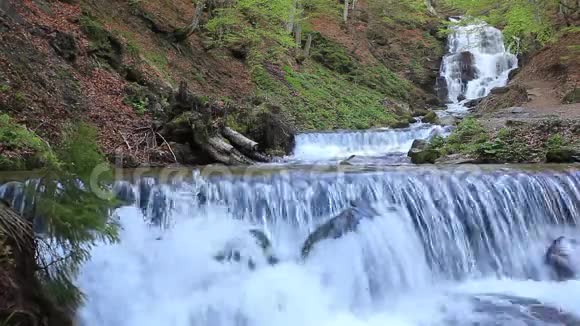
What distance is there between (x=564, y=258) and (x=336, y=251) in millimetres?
3248

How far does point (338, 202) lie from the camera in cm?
720

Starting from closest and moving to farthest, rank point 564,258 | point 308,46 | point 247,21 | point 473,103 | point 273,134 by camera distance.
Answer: point 564,258
point 273,134
point 247,21
point 473,103
point 308,46

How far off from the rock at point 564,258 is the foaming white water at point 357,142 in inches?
291

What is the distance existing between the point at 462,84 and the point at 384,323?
25.7 meters

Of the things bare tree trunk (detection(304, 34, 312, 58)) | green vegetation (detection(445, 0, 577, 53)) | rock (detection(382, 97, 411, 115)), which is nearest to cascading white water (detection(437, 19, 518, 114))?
rock (detection(382, 97, 411, 115))

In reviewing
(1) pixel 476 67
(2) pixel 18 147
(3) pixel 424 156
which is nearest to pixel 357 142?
(3) pixel 424 156

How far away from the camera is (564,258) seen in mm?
6883

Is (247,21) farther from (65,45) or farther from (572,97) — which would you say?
(572,97)

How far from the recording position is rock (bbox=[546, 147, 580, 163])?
31.9ft

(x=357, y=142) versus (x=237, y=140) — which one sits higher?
(x=357, y=142)

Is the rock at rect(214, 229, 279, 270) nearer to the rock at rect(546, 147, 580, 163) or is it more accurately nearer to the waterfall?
the waterfall

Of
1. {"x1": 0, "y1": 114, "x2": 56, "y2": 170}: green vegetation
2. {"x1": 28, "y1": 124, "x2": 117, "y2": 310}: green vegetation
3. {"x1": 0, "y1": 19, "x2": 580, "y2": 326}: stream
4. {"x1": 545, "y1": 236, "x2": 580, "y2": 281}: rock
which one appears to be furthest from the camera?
{"x1": 545, "y1": 236, "x2": 580, "y2": 281}: rock

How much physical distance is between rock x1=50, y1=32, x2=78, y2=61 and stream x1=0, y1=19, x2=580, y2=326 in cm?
418

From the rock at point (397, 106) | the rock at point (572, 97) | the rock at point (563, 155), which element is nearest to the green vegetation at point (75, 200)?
the rock at point (563, 155)
